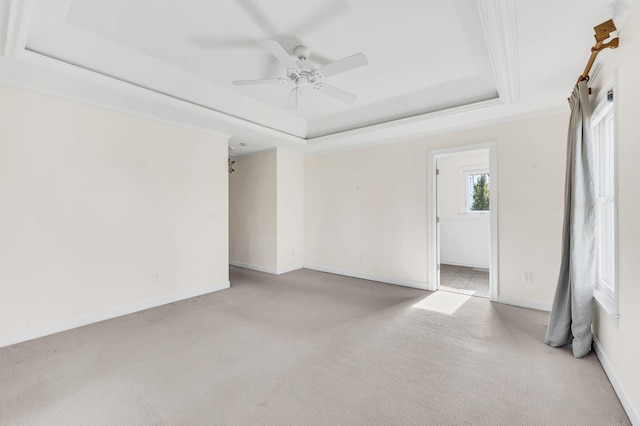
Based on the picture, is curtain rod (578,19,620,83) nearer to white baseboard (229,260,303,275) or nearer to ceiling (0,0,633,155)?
ceiling (0,0,633,155)

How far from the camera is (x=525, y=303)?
3.55 m

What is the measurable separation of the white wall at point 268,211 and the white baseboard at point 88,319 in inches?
62.3

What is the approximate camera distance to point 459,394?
1908 mm

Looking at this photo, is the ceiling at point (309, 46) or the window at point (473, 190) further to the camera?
the window at point (473, 190)

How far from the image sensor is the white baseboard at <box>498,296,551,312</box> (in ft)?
11.2

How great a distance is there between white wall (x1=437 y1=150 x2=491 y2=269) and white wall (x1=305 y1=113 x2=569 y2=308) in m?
1.80

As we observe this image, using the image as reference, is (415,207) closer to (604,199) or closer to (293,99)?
(604,199)

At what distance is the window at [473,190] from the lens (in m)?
5.86

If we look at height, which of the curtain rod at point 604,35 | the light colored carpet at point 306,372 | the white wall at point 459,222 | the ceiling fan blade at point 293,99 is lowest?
the light colored carpet at point 306,372

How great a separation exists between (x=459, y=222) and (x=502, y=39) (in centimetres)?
450

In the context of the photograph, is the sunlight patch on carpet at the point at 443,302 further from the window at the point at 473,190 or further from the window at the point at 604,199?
the window at the point at 473,190

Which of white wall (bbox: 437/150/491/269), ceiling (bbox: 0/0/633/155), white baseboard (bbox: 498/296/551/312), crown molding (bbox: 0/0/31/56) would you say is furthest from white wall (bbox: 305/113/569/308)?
crown molding (bbox: 0/0/31/56)

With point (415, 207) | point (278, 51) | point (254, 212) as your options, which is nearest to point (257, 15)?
point (278, 51)

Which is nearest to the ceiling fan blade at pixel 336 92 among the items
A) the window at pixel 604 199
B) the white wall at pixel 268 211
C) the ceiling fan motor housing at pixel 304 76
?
the ceiling fan motor housing at pixel 304 76
